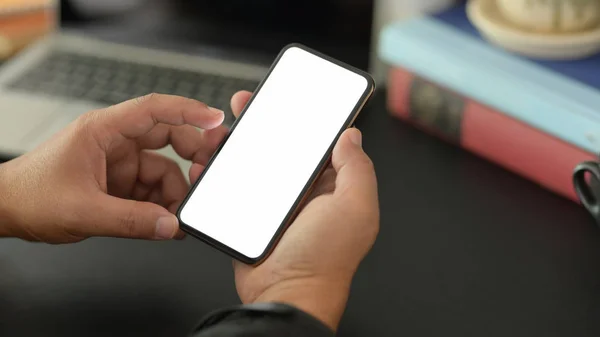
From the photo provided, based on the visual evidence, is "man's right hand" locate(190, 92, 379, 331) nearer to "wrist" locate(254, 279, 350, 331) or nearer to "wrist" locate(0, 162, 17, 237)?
"wrist" locate(254, 279, 350, 331)

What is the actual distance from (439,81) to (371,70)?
12cm

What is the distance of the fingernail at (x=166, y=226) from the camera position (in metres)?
0.55

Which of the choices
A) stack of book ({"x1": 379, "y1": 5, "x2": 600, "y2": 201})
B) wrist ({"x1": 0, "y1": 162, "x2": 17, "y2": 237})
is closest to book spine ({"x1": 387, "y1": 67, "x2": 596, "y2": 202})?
stack of book ({"x1": 379, "y1": 5, "x2": 600, "y2": 201})

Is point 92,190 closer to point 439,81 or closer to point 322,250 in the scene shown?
point 322,250

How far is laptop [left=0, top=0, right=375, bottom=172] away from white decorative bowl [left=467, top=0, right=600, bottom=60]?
139 millimetres

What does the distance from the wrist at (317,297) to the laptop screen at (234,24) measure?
38 centimetres

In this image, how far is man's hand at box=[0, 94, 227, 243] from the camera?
0.55 metres

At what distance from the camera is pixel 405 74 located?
76cm

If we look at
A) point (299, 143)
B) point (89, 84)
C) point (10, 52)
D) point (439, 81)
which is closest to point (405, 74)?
point (439, 81)

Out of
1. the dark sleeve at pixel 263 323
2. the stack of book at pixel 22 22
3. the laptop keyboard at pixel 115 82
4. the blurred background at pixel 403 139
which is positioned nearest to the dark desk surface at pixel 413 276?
the blurred background at pixel 403 139

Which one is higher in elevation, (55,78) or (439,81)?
(439,81)

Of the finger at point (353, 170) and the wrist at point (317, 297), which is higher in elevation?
the finger at point (353, 170)

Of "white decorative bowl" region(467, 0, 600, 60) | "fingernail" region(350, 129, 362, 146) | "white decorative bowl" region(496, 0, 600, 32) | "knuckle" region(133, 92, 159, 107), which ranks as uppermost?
"white decorative bowl" region(496, 0, 600, 32)

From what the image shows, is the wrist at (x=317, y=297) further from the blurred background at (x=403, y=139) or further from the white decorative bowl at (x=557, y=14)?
the white decorative bowl at (x=557, y=14)
